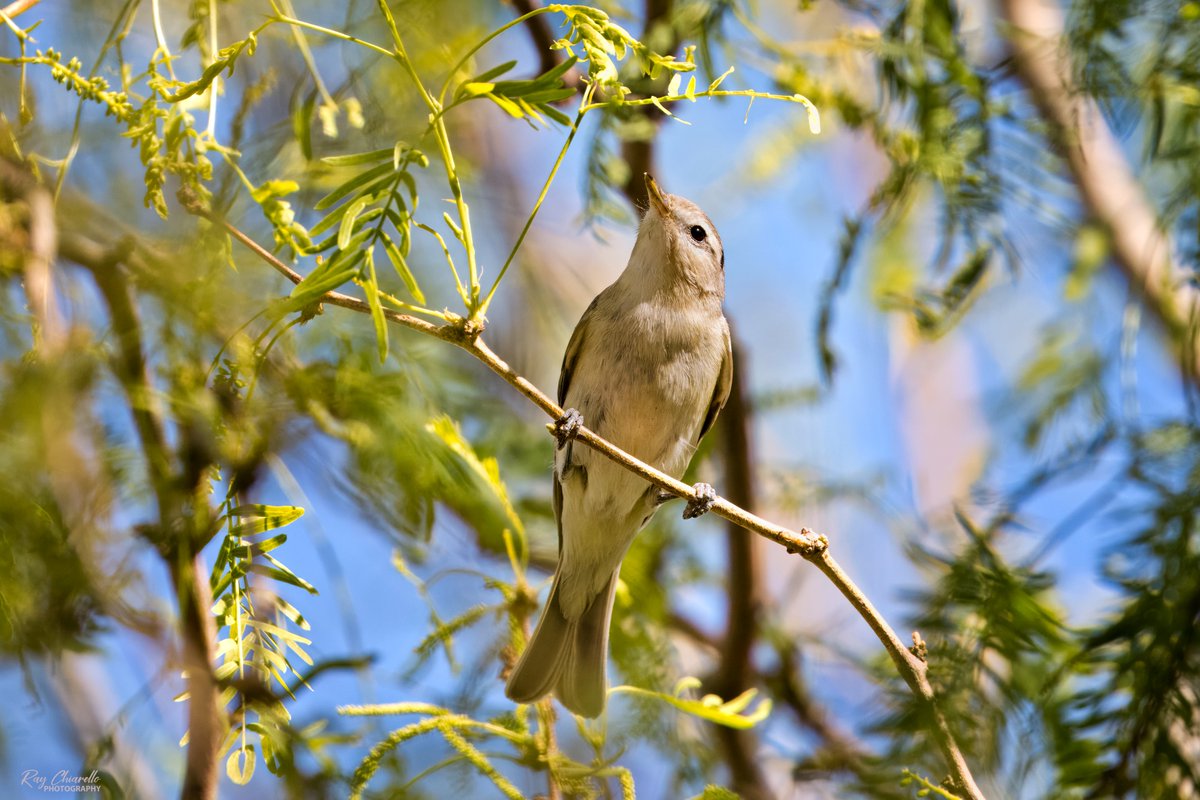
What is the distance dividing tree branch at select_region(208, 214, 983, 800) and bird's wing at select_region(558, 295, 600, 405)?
170 centimetres

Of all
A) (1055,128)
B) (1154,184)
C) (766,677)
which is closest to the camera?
(1055,128)

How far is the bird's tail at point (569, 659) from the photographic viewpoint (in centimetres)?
328

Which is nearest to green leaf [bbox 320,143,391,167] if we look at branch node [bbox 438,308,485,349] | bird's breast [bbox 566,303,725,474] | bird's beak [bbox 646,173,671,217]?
branch node [bbox 438,308,485,349]

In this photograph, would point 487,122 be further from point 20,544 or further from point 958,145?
point 20,544

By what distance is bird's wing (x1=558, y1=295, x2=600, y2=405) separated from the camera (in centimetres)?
394

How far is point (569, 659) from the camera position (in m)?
3.54

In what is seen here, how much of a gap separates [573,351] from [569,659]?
1.09 metres

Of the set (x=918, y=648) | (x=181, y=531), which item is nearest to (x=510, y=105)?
(x=181, y=531)

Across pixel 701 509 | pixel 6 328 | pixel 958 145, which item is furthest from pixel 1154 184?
pixel 6 328

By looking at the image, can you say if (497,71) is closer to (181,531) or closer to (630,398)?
(181,531)

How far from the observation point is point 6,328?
6.24 feet

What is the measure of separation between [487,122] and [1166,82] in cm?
385

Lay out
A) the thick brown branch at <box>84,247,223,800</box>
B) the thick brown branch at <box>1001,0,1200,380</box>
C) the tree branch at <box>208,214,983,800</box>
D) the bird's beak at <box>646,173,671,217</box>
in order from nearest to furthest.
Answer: the tree branch at <box>208,214,983,800</box> < the thick brown branch at <box>84,247,223,800</box> < the thick brown branch at <box>1001,0,1200,380</box> < the bird's beak at <box>646,173,671,217</box>

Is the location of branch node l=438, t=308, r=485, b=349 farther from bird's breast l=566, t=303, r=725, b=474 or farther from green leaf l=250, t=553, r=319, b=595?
bird's breast l=566, t=303, r=725, b=474
